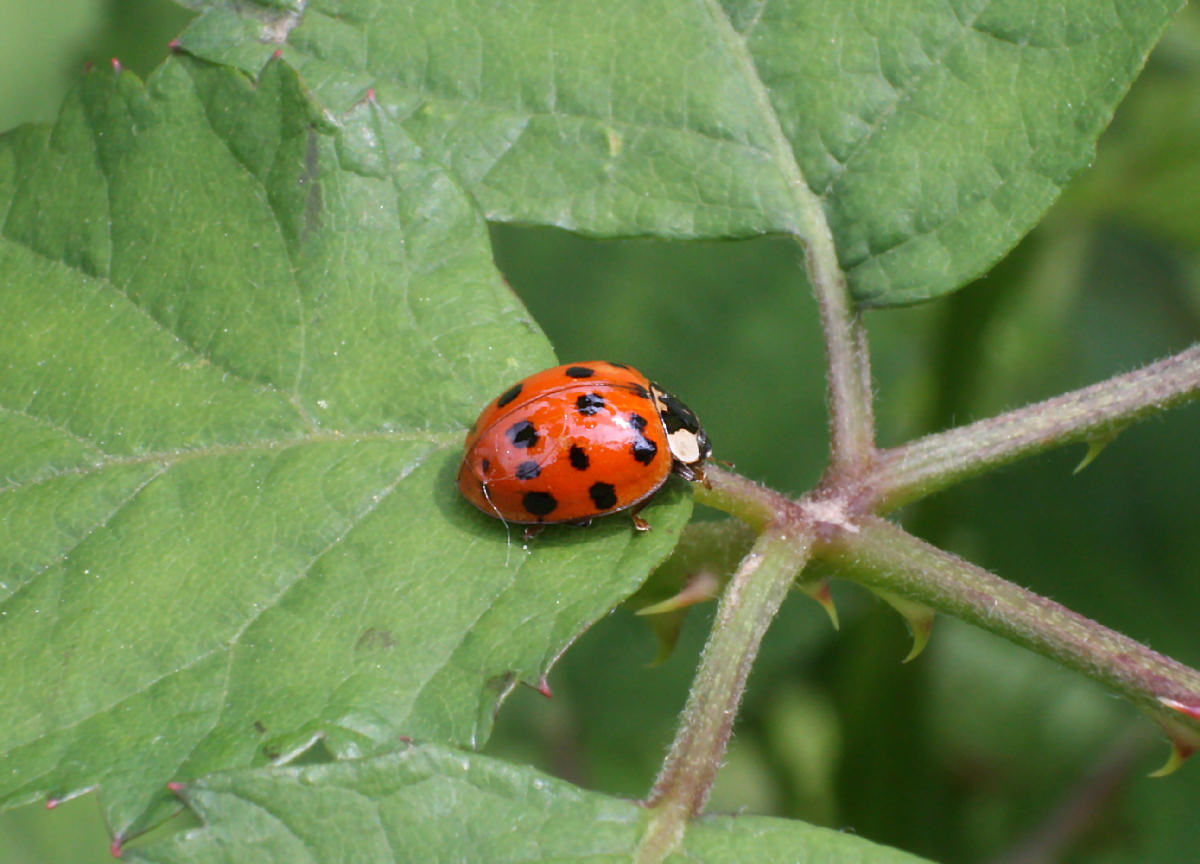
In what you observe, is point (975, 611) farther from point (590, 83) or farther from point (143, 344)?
point (143, 344)

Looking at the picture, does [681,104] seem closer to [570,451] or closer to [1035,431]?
[570,451]

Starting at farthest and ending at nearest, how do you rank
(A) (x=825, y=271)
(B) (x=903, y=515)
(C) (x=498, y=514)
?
(B) (x=903, y=515) → (A) (x=825, y=271) → (C) (x=498, y=514)

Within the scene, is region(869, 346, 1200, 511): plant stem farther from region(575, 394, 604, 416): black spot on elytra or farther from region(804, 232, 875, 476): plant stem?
region(575, 394, 604, 416): black spot on elytra

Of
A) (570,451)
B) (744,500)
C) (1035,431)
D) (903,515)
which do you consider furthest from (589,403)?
(903,515)

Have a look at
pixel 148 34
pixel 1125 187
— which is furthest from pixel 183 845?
pixel 1125 187

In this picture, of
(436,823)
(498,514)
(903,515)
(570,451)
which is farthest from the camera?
(903,515)

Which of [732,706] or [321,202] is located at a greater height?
A: [321,202]
